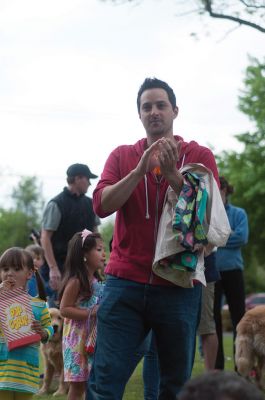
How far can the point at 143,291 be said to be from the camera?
4.19 metres

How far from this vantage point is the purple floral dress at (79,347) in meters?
6.68

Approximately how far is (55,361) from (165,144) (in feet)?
17.8

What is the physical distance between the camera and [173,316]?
13.7 ft

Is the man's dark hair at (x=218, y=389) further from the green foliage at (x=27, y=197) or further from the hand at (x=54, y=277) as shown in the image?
the green foliage at (x=27, y=197)

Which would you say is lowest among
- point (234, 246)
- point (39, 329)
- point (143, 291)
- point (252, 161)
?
point (39, 329)

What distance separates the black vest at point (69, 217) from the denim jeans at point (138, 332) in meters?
4.48

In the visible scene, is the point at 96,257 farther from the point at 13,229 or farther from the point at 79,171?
the point at 13,229

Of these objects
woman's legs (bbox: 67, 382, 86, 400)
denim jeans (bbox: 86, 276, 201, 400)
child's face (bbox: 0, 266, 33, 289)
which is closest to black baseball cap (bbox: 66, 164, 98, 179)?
woman's legs (bbox: 67, 382, 86, 400)

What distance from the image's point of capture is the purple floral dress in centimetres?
668

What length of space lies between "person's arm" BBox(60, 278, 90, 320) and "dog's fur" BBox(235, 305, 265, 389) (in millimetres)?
2206

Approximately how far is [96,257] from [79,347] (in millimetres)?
791

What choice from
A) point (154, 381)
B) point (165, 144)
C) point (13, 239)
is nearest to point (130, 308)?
point (165, 144)

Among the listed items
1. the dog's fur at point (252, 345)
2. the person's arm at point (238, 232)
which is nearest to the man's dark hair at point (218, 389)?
the dog's fur at point (252, 345)

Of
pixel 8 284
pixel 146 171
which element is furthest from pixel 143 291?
pixel 8 284
